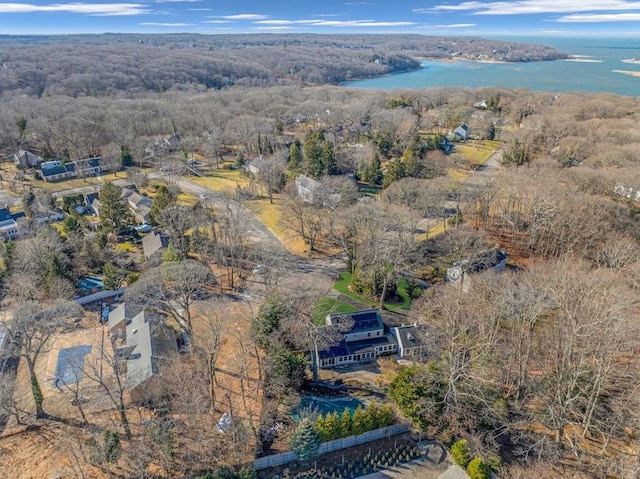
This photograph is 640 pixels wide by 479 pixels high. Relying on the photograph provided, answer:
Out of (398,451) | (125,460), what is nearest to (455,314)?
(398,451)

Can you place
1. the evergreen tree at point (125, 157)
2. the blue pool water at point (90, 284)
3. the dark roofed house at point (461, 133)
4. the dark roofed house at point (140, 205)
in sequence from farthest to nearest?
the dark roofed house at point (461, 133) → the evergreen tree at point (125, 157) → the dark roofed house at point (140, 205) → the blue pool water at point (90, 284)

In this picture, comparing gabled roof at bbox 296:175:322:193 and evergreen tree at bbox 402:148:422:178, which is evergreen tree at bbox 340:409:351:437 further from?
evergreen tree at bbox 402:148:422:178

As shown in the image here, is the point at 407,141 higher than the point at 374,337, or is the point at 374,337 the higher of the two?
the point at 407,141

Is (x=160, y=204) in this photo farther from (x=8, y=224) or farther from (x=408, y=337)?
(x=408, y=337)

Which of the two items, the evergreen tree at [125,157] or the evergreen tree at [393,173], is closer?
the evergreen tree at [393,173]

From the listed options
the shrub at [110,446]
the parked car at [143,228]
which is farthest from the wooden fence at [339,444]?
the parked car at [143,228]

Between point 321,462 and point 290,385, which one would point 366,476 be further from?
point 290,385

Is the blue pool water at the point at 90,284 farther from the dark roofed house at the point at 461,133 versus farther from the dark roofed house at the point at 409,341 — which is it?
the dark roofed house at the point at 461,133
